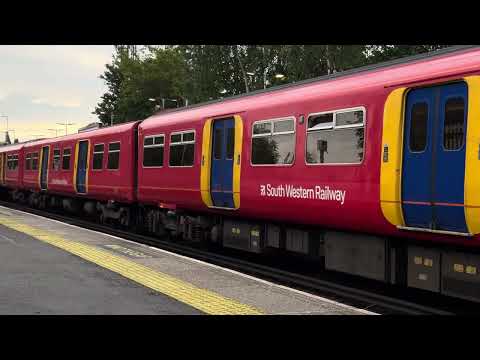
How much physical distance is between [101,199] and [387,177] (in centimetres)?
1364

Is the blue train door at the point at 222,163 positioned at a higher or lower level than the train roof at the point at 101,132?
lower

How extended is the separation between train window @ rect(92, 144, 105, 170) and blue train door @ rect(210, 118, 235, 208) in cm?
788

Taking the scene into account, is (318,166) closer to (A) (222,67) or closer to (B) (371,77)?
(B) (371,77)

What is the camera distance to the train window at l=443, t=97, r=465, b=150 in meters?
7.63

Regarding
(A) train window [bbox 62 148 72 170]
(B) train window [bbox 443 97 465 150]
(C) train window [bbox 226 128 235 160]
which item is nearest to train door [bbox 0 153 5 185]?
(A) train window [bbox 62 148 72 170]

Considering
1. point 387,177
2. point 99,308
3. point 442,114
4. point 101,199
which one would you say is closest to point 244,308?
point 99,308

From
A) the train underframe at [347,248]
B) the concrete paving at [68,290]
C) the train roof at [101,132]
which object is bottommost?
the concrete paving at [68,290]

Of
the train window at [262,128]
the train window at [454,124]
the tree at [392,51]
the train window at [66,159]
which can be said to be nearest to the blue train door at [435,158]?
the train window at [454,124]

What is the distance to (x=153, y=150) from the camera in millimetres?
16188

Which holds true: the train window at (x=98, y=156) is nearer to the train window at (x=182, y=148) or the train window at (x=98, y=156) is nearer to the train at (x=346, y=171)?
the train at (x=346, y=171)

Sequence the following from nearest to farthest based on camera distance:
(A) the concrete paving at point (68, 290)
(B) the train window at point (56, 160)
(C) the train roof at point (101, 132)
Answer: (A) the concrete paving at point (68, 290), (C) the train roof at point (101, 132), (B) the train window at point (56, 160)

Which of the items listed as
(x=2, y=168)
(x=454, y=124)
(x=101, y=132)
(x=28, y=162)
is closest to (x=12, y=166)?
(x=2, y=168)

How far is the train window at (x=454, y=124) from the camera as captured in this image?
7.63 meters
